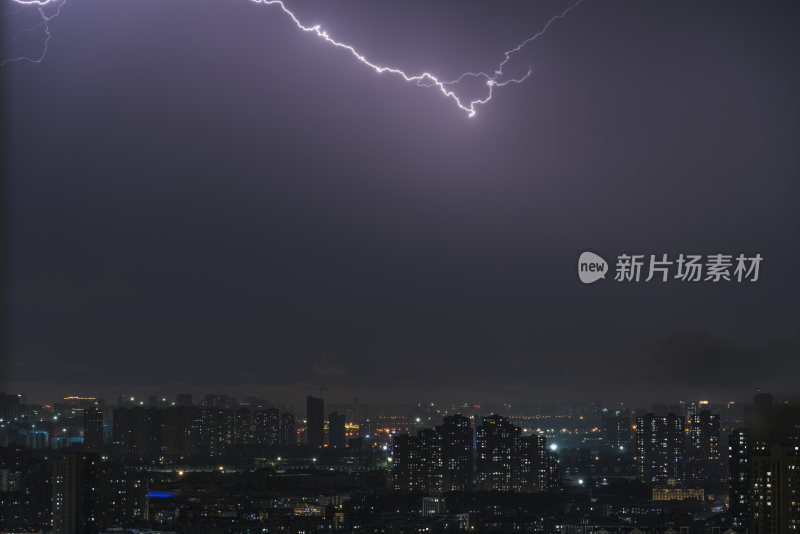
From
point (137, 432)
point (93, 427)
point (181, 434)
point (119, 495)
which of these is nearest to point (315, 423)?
point (181, 434)

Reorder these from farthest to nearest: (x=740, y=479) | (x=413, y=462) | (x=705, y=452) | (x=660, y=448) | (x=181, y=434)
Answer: (x=181, y=434)
(x=660, y=448)
(x=413, y=462)
(x=705, y=452)
(x=740, y=479)

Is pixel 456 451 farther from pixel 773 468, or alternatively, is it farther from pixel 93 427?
pixel 773 468

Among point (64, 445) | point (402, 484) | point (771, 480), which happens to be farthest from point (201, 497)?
point (771, 480)

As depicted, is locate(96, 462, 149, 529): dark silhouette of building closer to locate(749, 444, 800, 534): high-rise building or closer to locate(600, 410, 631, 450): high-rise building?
locate(749, 444, 800, 534): high-rise building

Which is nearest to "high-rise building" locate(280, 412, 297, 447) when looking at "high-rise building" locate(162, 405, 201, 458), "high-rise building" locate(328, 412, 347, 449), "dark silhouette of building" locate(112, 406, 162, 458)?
"high-rise building" locate(328, 412, 347, 449)

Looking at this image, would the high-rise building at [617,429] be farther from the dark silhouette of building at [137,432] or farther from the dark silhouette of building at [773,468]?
the dark silhouette of building at [773,468]

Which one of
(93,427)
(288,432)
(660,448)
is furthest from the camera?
(288,432)

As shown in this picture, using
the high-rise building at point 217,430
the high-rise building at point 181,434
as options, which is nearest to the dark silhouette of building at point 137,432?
the high-rise building at point 181,434
